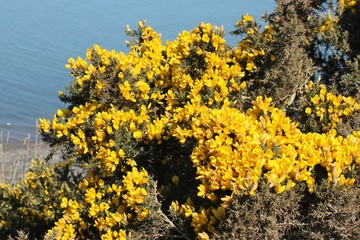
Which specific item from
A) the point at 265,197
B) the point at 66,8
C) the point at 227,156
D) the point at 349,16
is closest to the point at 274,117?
the point at 227,156

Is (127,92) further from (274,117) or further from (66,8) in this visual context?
(66,8)

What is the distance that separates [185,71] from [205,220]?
1529 millimetres

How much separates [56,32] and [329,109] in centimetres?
2290

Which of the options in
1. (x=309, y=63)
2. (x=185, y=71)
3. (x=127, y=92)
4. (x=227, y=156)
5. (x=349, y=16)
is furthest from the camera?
(x=349, y=16)

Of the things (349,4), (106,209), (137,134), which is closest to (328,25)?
(349,4)

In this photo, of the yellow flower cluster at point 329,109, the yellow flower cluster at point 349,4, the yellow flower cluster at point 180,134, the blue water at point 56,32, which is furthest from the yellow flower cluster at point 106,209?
the blue water at point 56,32

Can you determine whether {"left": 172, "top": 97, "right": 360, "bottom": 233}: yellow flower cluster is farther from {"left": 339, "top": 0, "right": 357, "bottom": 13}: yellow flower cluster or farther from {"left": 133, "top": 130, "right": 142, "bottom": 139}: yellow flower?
{"left": 339, "top": 0, "right": 357, "bottom": 13}: yellow flower cluster

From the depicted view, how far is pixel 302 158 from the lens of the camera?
3.00m

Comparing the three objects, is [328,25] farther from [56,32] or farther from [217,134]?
[56,32]

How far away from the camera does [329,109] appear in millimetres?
3885

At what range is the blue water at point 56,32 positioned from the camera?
58.5 ft

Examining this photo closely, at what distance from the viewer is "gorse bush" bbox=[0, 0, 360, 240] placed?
285 cm

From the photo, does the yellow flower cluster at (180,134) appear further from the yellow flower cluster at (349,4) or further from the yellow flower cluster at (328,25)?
the yellow flower cluster at (349,4)

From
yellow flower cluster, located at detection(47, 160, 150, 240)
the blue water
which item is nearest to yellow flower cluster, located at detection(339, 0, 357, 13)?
yellow flower cluster, located at detection(47, 160, 150, 240)
